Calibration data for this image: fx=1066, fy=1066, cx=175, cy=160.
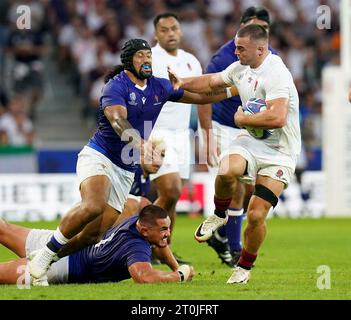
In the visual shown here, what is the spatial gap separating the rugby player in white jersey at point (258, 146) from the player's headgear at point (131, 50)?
0.92m

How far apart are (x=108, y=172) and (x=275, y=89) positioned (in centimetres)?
181

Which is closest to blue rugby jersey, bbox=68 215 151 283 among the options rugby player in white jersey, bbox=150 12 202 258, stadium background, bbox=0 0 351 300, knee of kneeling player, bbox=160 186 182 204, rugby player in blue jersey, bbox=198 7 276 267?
rugby player in blue jersey, bbox=198 7 276 267

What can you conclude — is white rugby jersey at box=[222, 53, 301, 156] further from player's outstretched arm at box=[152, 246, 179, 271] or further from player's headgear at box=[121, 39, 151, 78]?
player's outstretched arm at box=[152, 246, 179, 271]

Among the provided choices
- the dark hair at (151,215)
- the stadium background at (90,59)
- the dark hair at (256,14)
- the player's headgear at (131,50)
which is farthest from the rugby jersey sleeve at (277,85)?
the stadium background at (90,59)

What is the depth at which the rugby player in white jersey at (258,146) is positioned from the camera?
9578 millimetres

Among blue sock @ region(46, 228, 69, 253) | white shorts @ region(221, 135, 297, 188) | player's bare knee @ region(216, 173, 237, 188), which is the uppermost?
white shorts @ region(221, 135, 297, 188)

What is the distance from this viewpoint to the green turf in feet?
28.3

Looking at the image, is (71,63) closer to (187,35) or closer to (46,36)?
(46,36)

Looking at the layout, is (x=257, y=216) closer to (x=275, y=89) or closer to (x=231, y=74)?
(x=275, y=89)

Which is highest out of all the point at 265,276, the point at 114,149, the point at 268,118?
the point at 268,118

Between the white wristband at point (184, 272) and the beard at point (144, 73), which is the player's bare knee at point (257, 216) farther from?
the beard at point (144, 73)

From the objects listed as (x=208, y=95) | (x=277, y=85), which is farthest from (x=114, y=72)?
(x=277, y=85)

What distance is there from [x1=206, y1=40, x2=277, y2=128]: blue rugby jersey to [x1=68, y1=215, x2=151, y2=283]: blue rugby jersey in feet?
11.4

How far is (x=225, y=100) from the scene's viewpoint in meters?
12.8
